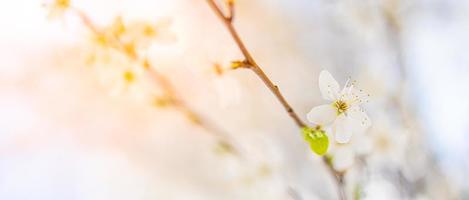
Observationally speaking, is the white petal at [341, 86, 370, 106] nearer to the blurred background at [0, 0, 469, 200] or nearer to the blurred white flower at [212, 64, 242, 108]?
the blurred white flower at [212, 64, 242, 108]

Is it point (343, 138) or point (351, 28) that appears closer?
point (343, 138)

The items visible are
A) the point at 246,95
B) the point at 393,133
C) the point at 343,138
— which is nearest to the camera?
the point at 343,138

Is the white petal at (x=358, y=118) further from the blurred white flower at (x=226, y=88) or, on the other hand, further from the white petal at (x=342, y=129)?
the blurred white flower at (x=226, y=88)

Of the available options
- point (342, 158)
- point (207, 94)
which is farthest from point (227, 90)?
point (207, 94)

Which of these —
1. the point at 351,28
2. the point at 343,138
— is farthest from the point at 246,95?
the point at 343,138

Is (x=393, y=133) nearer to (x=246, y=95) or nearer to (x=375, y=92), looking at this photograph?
(x=375, y=92)

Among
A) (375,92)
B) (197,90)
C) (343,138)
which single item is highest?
(197,90)
